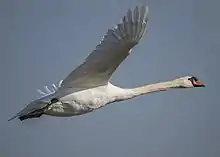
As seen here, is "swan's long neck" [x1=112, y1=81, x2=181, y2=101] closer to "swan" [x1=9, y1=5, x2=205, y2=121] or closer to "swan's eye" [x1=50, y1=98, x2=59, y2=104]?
"swan" [x1=9, y1=5, x2=205, y2=121]

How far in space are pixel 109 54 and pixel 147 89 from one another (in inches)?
55.1

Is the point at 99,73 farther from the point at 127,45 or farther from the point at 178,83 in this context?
the point at 178,83

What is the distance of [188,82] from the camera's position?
7645mm

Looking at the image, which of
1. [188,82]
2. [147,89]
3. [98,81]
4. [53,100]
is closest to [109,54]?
[98,81]

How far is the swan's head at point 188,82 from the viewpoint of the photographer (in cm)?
757

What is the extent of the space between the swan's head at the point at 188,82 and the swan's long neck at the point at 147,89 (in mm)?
71

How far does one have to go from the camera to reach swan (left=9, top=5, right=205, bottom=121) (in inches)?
217

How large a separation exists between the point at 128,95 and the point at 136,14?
58.1 inches

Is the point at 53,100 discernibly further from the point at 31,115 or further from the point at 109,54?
the point at 109,54

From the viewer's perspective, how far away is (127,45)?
5.64m

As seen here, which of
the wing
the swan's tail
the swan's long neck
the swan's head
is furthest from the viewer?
the swan's head

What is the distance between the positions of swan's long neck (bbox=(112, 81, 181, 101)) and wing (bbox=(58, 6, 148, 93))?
1.04ft

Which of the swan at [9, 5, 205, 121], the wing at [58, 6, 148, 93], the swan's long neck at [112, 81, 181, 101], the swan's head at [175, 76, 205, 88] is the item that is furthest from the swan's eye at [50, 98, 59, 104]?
the swan's head at [175, 76, 205, 88]

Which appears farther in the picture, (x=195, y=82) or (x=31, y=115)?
(x=195, y=82)
